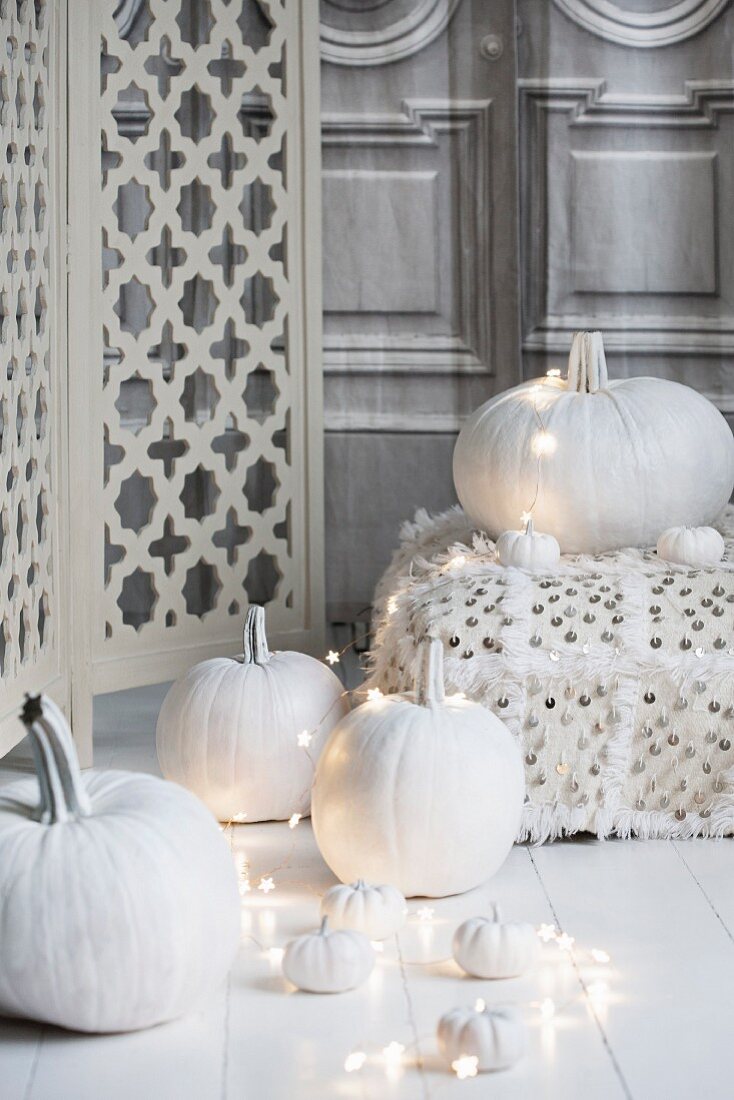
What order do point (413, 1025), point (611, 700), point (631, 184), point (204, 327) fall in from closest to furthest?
point (413, 1025) < point (611, 700) < point (204, 327) < point (631, 184)

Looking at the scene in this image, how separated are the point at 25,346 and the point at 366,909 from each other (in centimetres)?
106

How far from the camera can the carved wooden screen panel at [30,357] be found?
1958 mm

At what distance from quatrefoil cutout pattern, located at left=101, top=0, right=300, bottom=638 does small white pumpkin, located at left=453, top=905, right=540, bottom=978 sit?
1.14 m

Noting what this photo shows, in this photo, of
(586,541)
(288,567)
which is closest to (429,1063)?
(586,541)

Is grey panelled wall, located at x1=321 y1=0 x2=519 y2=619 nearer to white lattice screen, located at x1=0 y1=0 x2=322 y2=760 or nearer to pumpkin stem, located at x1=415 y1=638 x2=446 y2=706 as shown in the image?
white lattice screen, located at x1=0 y1=0 x2=322 y2=760

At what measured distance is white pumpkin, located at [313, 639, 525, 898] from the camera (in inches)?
61.6

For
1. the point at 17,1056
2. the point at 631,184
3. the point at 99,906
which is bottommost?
the point at 17,1056

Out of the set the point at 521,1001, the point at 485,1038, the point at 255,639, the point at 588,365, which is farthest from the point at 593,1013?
the point at 588,365

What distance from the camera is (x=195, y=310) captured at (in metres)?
3.00

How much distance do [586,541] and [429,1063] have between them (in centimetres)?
109

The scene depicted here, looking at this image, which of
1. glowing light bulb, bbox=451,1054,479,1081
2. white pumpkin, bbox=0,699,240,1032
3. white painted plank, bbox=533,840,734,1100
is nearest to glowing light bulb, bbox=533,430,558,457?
white painted plank, bbox=533,840,734,1100

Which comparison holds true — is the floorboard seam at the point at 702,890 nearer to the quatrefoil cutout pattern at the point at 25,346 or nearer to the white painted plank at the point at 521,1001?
the white painted plank at the point at 521,1001

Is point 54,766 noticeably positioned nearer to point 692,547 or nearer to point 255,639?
point 255,639

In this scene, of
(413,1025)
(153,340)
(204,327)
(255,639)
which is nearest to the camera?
(413,1025)
